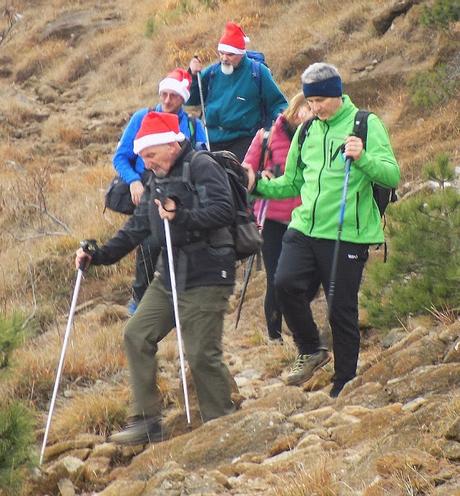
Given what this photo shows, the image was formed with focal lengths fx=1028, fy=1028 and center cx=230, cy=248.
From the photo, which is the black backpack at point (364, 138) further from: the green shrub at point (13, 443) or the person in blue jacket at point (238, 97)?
the green shrub at point (13, 443)

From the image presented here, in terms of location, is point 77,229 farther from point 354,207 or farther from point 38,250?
point 354,207

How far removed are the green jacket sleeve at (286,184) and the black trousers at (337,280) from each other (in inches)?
11.7

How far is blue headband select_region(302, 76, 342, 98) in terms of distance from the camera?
616cm

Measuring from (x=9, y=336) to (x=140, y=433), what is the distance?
1.50 meters

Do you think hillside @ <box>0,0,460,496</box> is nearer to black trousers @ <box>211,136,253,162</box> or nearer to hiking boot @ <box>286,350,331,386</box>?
hiking boot @ <box>286,350,331,386</box>

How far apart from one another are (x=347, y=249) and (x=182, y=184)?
3.52 ft

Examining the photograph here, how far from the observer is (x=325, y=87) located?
6156 mm

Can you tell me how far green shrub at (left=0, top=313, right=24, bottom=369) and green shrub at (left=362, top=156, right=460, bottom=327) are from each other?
3.26m

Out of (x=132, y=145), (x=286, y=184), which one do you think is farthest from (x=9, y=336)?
(x=132, y=145)

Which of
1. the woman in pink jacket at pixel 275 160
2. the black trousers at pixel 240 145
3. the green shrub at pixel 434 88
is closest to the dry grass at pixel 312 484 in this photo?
the woman in pink jacket at pixel 275 160

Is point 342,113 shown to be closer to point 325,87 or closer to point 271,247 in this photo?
point 325,87

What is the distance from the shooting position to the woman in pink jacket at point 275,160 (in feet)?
24.0

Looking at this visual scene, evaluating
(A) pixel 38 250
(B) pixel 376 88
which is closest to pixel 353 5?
(B) pixel 376 88

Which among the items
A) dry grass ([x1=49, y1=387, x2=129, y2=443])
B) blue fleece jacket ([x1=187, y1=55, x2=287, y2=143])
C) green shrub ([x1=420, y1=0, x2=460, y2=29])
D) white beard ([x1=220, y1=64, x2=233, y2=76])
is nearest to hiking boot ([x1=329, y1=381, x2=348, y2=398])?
dry grass ([x1=49, y1=387, x2=129, y2=443])
